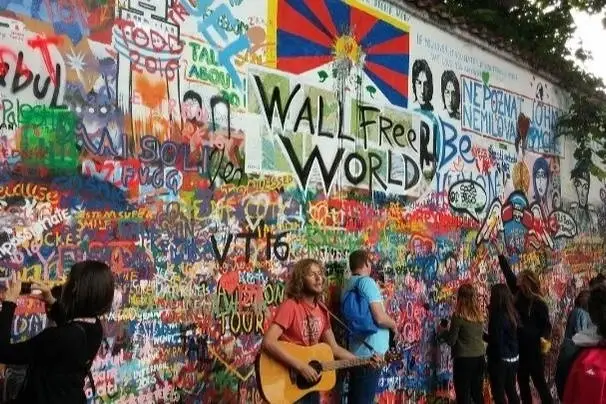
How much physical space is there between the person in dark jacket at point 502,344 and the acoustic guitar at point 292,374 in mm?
2939

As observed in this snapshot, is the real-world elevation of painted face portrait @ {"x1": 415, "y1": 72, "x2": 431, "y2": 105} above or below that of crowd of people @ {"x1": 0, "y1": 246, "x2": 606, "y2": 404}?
above

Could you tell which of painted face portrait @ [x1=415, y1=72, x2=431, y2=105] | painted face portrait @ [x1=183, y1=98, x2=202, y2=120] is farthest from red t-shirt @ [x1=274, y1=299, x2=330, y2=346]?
painted face portrait @ [x1=415, y1=72, x2=431, y2=105]

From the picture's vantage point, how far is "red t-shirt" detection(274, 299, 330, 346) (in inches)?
228

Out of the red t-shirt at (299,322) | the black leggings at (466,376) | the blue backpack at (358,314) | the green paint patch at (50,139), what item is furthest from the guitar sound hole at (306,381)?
the black leggings at (466,376)

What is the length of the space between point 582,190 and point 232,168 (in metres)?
8.00

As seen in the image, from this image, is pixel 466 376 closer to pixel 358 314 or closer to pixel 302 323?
pixel 358 314

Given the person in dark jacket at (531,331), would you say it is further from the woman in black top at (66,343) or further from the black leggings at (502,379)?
the woman in black top at (66,343)

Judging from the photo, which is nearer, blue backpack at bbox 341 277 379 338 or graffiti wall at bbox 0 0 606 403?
graffiti wall at bbox 0 0 606 403

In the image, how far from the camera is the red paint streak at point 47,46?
16.2 feet

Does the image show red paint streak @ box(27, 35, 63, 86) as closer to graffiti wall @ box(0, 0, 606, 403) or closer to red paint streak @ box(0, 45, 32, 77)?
graffiti wall @ box(0, 0, 606, 403)

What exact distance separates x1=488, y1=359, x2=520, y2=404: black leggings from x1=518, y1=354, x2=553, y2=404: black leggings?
0.52m

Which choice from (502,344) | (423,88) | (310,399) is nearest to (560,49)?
(423,88)

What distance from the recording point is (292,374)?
5797mm

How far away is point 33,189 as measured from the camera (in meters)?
4.86
